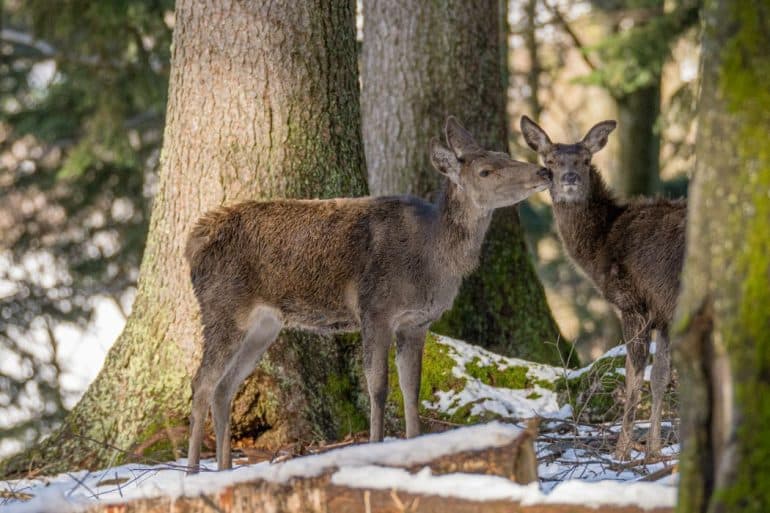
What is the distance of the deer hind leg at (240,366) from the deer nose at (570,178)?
2460 millimetres

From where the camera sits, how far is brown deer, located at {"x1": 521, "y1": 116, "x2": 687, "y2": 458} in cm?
806

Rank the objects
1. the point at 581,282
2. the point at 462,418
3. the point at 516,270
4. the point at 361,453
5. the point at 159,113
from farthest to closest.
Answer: the point at 581,282 < the point at 159,113 < the point at 516,270 < the point at 462,418 < the point at 361,453

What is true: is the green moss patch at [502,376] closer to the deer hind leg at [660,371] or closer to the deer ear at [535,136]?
the deer hind leg at [660,371]

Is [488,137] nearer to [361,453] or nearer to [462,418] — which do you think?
[462,418]

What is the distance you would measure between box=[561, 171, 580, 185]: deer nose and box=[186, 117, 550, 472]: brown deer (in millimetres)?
1096

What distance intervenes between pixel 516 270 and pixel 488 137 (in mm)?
1301

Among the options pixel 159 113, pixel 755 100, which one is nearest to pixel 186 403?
pixel 755 100

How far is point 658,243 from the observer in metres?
8.22

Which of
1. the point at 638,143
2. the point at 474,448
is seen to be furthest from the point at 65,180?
the point at 474,448

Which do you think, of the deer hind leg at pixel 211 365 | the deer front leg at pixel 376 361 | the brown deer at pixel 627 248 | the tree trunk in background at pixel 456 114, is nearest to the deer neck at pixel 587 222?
the brown deer at pixel 627 248

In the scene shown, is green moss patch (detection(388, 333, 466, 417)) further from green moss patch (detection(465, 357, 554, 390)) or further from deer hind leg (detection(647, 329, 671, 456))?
deer hind leg (detection(647, 329, 671, 456))

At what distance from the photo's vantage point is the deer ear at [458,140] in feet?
25.8

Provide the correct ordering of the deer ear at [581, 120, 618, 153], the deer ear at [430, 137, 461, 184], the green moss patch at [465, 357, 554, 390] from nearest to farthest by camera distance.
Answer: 1. the deer ear at [430, 137, 461, 184]
2. the deer ear at [581, 120, 618, 153]
3. the green moss patch at [465, 357, 554, 390]

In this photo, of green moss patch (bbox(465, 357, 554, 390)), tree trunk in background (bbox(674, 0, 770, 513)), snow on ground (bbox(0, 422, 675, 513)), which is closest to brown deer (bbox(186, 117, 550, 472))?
green moss patch (bbox(465, 357, 554, 390))
